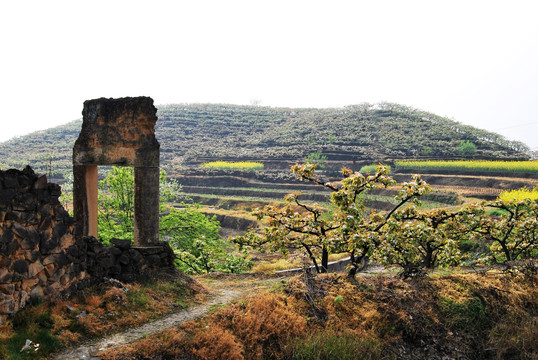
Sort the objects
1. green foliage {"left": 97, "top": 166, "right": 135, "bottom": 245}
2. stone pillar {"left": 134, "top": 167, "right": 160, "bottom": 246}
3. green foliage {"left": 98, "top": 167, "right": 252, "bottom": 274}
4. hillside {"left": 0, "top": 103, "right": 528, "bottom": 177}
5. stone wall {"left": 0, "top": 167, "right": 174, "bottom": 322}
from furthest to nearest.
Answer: hillside {"left": 0, "top": 103, "right": 528, "bottom": 177}, green foliage {"left": 97, "top": 166, "right": 135, "bottom": 245}, green foliage {"left": 98, "top": 167, "right": 252, "bottom": 274}, stone pillar {"left": 134, "top": 167, "right": 160, "bottom": 246}, stone wall {"left": 0, "top": 167, "right": 174, "bottom": 322}

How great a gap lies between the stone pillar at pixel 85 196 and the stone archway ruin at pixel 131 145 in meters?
0.18

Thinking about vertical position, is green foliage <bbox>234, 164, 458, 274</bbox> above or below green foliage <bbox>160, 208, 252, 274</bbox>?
above

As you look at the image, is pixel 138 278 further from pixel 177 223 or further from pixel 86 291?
pixel 177 223

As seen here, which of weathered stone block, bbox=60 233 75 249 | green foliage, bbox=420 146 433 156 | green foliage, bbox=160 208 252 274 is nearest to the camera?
weathered stone block, bbox=60 233 75 249

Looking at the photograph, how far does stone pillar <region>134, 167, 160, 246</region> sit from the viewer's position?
816 cm

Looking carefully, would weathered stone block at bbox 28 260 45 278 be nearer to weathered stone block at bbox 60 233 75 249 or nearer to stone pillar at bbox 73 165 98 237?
weathered stone block at bbox 60 233 75 249

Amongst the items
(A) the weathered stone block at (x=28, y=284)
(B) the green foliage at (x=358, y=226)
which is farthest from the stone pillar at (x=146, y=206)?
(A) the weathered stone block at (x=28, y=284)

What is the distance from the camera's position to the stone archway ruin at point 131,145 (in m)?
8.17

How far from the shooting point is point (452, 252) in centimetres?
1062

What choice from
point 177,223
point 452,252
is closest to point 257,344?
point 452,252

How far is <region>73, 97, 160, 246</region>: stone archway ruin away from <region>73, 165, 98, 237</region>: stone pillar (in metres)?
0.18

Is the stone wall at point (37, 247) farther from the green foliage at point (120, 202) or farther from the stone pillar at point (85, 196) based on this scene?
the green foliage at point (120, 202)

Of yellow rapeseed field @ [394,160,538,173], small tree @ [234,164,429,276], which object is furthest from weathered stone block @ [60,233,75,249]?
yellow rapeseed field @ [394,160,538,173]

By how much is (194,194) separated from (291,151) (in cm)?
1680
